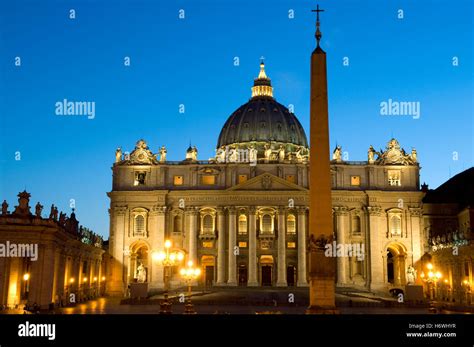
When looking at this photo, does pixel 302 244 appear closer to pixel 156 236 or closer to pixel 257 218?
pixel 257 218

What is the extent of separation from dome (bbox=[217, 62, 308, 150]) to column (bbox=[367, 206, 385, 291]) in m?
29.2

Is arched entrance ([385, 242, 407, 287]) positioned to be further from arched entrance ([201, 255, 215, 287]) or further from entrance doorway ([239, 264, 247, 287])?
arched entrance ([201, 255, 215, 287])

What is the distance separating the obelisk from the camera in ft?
90.7

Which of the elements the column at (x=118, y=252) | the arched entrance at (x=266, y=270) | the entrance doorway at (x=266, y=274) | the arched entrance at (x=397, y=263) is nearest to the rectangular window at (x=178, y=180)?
the column at (x=118, y=252)

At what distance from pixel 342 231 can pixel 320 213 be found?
5649cm

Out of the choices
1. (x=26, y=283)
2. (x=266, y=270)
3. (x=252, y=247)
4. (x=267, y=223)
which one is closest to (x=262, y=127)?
(x=267, y=223)

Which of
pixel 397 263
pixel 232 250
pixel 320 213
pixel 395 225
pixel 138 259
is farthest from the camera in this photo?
pixel 138 259

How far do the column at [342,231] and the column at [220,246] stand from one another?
14146 mm

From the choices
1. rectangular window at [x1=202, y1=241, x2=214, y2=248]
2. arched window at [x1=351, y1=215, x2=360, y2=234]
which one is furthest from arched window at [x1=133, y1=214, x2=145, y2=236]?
arched window at [x1=351, y1=215, x2=360, y2=234]

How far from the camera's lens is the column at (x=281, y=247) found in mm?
81806

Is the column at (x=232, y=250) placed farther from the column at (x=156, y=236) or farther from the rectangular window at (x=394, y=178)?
the rectangular window at (x=394, y=178)

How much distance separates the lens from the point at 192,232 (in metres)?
83.4

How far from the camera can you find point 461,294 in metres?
60.2

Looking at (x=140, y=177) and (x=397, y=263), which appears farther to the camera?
(x=140, y=177)
